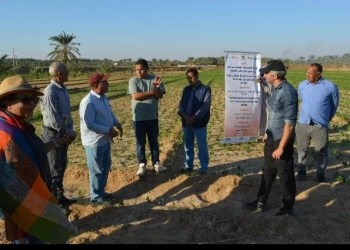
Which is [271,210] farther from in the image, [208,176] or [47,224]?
[47,224]

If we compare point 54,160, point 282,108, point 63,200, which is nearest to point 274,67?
point 282,108

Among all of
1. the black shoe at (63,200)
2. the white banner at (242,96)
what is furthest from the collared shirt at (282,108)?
the white banner at (242,96)

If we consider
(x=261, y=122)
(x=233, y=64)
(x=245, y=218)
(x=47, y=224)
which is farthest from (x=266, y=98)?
(x=47, y=224)

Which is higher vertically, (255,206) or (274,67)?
(274,67)

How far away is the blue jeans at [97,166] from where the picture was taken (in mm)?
5398

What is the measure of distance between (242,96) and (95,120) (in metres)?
4.11

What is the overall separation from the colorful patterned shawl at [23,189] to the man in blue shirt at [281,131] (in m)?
2.96

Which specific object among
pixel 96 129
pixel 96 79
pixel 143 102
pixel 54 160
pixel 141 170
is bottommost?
pixel 141 170

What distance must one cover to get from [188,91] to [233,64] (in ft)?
6.10

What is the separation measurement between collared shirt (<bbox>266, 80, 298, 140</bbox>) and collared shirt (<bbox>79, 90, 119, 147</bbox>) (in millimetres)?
2229

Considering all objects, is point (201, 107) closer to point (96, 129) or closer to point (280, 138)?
point (280, 138)

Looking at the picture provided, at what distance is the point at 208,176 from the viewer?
6512mm

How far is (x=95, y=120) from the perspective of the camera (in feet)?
17.5

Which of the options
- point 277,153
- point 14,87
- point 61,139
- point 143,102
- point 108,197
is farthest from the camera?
point 143,102
